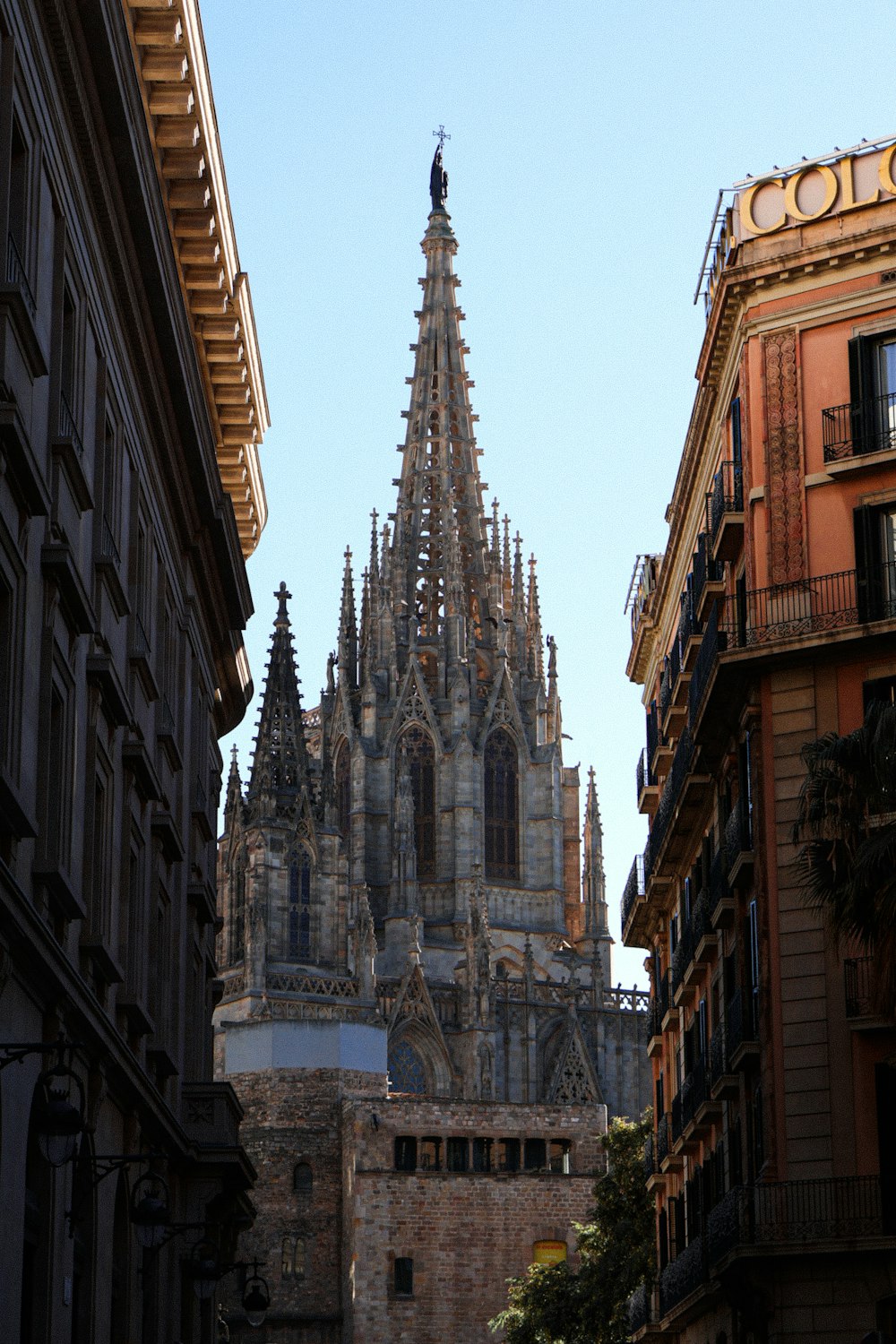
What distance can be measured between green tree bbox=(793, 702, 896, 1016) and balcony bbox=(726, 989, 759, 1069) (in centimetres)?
325

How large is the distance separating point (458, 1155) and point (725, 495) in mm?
47862

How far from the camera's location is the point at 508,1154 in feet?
256

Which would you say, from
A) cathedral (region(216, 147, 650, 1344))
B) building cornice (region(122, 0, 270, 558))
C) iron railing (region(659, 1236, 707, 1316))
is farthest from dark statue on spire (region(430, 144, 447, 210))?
iron railing (region(659, 1236, 707, 1316))

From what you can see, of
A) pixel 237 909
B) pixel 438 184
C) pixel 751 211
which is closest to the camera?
pixel 751 211

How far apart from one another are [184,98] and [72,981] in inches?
431

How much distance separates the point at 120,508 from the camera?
84.1ft

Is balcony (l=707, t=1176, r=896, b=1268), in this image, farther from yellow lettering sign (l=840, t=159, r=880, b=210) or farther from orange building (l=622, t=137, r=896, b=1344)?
yellow lettering sign (l=840, t=159, r=880, b=210)

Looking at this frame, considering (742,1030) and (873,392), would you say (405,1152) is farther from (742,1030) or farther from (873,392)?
(873,392)

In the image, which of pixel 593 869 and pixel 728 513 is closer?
pixel 728 513

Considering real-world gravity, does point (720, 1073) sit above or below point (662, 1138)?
above

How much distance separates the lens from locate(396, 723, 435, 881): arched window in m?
112

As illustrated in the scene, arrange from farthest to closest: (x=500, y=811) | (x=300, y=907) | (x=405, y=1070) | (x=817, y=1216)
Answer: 1. (x=500, y=811)
2. (x=405, y=1070)
3. (x=300, y=907)
4. (x=817, y=1216)

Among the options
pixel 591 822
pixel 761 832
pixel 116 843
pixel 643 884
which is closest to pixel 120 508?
pixel 116 843

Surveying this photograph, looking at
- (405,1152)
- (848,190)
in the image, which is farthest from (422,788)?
(848,190)
